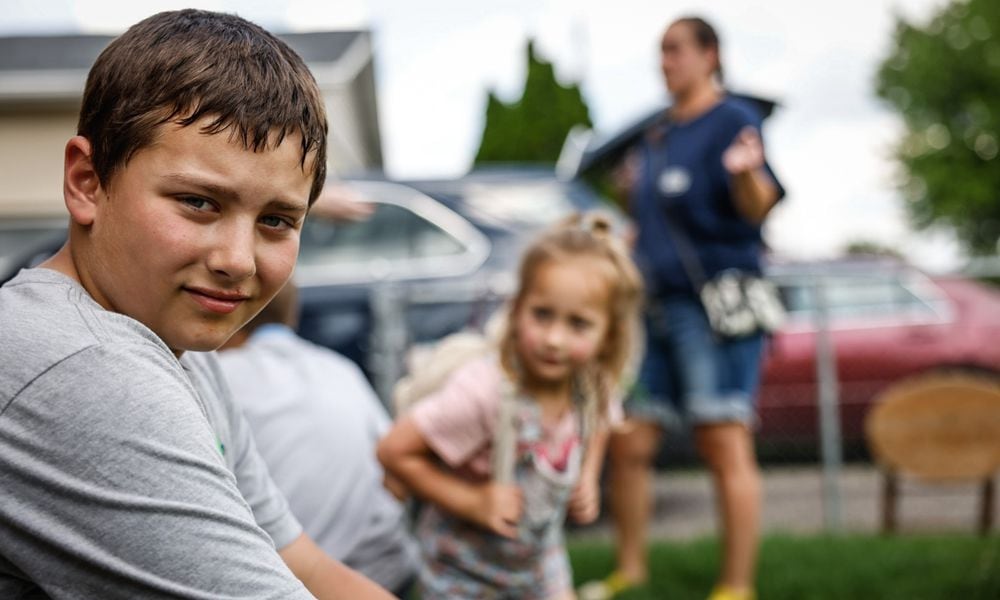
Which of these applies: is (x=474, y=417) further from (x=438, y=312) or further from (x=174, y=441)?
(x=438, y=312)

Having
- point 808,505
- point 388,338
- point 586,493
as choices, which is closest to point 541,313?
point 586,493

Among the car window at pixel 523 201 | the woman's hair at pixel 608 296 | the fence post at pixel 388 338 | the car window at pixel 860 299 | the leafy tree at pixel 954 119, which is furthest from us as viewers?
the leafy tree at pixel 954 119

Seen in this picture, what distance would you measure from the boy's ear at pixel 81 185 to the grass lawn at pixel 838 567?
10.3 feet

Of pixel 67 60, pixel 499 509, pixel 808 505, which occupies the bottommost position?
pixel 808 505

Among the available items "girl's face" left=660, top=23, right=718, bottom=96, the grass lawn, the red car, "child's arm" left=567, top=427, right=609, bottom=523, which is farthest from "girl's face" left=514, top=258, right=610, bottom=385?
the red car

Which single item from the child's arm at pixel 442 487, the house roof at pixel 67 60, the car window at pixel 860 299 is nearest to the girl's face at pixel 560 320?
the child's arm at pixel 442 487

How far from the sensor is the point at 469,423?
2463 millimetres

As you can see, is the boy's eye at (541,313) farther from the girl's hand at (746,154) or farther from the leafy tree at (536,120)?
the leafy tree at (536,120)

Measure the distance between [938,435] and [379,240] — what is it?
3.29 metres

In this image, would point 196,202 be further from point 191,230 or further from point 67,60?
point 67,60

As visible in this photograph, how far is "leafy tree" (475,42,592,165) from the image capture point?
27.0 m

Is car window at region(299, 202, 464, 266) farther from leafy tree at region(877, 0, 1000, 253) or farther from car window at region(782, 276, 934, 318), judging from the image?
leafy tree at region(877, 0, 1000, 253)

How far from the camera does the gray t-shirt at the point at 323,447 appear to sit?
8.22 feet

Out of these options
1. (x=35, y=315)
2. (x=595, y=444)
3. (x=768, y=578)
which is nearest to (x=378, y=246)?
(x=768, y=578)
